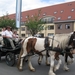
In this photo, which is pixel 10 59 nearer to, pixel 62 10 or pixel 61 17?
pixel 61 17

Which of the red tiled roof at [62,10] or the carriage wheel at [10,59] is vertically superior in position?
the red tiled roof at [62,10]

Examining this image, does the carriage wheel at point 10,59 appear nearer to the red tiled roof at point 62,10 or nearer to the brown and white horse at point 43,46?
the brown and white horse at point 43,46

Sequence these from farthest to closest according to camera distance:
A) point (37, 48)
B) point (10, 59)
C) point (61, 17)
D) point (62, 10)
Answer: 1. point (62, 10)
2. point (61, 17)
3. point (10, 59)
4. point (37, 48)

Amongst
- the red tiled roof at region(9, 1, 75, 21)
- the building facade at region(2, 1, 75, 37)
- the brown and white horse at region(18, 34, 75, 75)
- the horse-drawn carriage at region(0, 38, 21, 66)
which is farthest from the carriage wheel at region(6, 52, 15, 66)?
the red tiled roof at region(9, 1, 75, 21)

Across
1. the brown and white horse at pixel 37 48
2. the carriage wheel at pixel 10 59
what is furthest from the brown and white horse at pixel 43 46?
the carriage wheel at pixel 10 59

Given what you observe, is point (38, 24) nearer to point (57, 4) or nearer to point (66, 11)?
point (66, 11)

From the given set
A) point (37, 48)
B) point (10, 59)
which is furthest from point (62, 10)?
point (37, 48)

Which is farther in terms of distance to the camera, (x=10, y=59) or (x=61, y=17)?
(x=61, y=17)

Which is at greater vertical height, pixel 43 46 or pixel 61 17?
pixel 61 17

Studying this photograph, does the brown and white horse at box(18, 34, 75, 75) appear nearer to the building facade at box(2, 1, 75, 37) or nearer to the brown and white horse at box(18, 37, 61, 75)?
the brown and white horse at box(18, 37, 61, 75)

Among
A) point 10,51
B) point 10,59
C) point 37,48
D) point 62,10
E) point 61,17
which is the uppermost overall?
point 62,10

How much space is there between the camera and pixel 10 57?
22.0 feet

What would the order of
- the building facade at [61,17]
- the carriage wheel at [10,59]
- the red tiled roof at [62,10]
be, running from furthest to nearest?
the red tiled roof at [62,10], the building facade at [61,17], the carriage wheel at [10,59]

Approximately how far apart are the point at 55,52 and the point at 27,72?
4.28 ft
